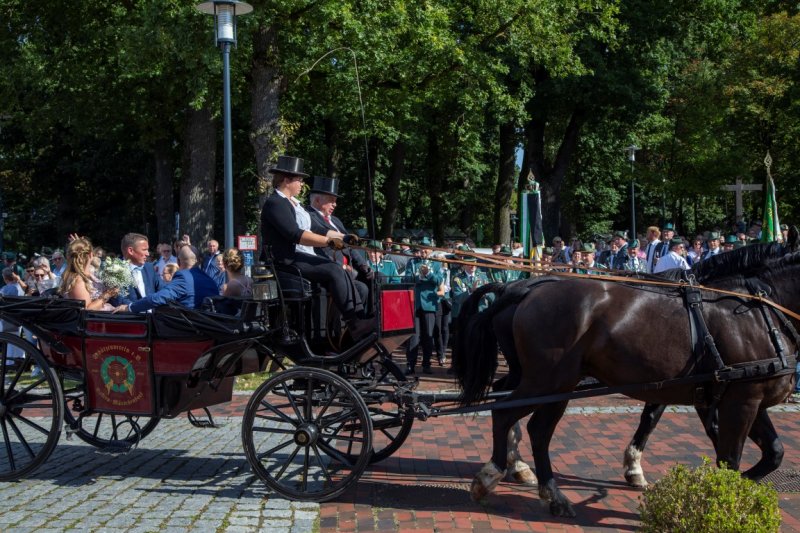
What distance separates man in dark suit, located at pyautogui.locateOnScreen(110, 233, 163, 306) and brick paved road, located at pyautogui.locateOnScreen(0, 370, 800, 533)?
1.44 m

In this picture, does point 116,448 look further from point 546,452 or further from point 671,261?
point 671,261

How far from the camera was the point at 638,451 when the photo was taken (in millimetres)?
6219

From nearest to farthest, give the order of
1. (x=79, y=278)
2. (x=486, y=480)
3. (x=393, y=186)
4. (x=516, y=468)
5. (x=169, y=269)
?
(x=486, y=480) → (x=516, y=468) → (x=79, y=278) → (x=169, y=269) → (x=393, y=186)

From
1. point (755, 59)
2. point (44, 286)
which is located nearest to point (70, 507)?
point (44, 286)

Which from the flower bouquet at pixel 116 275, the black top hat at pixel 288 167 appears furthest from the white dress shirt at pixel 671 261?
the flower bouquet at pixel 116 275

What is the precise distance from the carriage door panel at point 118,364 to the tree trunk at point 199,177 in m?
13.8

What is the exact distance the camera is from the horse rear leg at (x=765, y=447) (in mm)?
5562

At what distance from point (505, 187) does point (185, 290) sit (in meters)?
23.4

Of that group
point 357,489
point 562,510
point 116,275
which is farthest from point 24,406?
point 562,510

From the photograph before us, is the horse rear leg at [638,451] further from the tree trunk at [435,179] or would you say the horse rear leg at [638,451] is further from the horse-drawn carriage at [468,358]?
the tree trunk at [435,179]

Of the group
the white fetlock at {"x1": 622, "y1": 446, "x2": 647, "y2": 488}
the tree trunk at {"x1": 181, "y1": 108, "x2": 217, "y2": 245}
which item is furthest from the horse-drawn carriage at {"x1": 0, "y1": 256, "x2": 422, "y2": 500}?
the tree trunk at {"x1": 181, "y1": 108, "x2": 217, "y2": 245}

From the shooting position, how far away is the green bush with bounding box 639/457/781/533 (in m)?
3.97

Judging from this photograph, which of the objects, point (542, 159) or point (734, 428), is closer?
point (734, 428)

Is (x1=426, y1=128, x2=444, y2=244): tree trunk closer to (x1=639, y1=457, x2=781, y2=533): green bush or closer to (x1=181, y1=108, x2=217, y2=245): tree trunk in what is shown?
(x1=181, y1=108, x2=217, y2=245): tree trunk
